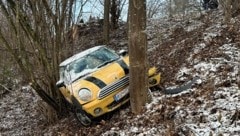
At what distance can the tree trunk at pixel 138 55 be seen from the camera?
9.15 m

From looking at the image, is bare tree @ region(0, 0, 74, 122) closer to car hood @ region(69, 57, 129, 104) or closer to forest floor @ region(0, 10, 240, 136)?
forest floor @ region(0, 10, 240, 136)

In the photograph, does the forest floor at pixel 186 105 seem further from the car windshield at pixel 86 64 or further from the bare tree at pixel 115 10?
the bare tree at pixel 115 10

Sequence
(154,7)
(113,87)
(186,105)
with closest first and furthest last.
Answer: (186,105), (113,87), (154,7)

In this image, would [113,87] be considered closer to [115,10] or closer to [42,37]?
[42,37]

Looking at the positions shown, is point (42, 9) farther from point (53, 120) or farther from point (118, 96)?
point (118, 96)

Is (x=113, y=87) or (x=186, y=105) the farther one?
(x=113, y=87)

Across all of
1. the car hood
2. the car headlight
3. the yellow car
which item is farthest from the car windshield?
the car headlight

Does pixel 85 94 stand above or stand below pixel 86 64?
below

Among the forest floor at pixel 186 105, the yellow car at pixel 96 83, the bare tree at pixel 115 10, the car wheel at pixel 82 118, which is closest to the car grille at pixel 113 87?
the yellow car at pixel 96 83

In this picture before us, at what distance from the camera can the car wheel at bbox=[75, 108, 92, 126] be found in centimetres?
1054

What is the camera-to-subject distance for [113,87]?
10.4m

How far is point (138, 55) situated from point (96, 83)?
1.55 metres

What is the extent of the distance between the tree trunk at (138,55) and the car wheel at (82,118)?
1288 millimetres

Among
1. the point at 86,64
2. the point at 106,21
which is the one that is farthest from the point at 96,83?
the point at 106,21
